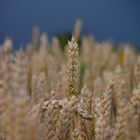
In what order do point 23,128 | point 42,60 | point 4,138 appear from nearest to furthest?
point 23,128
point 4,138
point 42,60

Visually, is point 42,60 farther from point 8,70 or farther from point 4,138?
point 4,138

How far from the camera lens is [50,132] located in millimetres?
834

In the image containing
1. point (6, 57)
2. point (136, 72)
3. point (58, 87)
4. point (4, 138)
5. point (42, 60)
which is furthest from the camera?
point (42, 60)

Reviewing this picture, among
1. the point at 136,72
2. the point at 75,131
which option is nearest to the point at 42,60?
the point at 136,72

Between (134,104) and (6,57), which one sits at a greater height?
(6,57)

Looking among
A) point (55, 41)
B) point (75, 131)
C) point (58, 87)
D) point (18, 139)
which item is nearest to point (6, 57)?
point (58, 87)

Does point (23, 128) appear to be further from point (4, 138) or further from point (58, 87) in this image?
point (58, 87)

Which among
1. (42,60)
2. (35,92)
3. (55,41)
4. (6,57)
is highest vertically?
(55,41)

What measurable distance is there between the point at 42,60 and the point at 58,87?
0.83 meters

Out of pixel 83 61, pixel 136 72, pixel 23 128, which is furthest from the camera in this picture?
pixel 83 61

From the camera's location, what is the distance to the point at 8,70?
4.64 ft

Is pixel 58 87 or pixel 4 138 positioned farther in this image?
pixel 58 87

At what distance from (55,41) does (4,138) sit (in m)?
2.16

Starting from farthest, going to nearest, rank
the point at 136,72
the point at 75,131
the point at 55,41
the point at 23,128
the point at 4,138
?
the point at 55,41, the point at 136,72, the point at 75,131, the point at 4,138, the point at 23,128
